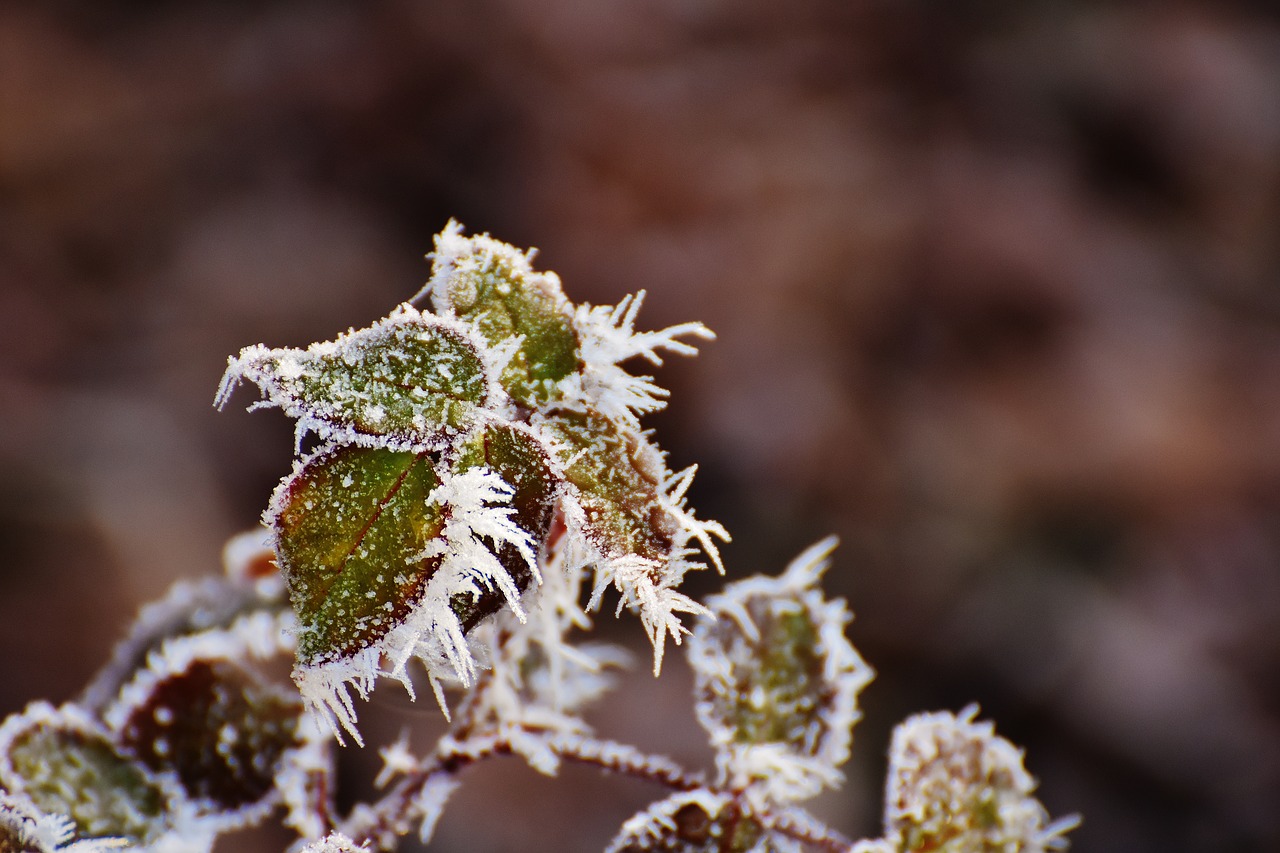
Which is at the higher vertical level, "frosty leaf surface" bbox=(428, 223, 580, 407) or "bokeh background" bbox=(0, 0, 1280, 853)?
"bokeh background" bbox=(0, 0, 1280, 853)

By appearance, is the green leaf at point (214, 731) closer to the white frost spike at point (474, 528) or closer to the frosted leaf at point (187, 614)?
the frosted leaf at point (187, 614)

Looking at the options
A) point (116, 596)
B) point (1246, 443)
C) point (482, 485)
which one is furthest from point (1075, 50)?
point (482, 485)

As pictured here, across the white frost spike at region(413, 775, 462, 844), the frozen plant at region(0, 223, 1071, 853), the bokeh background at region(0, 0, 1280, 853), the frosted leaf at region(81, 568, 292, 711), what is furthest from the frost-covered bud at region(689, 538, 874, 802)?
the bokeh background at region(0, 0, 1280, 853)

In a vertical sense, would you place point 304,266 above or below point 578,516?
above

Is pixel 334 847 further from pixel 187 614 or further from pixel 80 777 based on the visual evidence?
pixel 187 614

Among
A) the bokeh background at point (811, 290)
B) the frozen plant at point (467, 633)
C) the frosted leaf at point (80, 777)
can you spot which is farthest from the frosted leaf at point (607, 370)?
the bokeh background at point (811, 290)

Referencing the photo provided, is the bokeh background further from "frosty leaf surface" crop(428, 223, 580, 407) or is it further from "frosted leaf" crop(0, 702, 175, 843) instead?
"frosty leaf surface" crop(428, 223, 580, 407)

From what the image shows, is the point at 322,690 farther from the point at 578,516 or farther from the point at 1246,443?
the point at 1246,443
